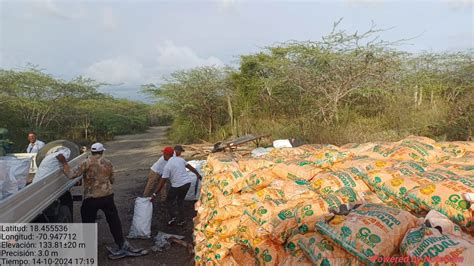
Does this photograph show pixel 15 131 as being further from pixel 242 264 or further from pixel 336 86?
pixel 242 264

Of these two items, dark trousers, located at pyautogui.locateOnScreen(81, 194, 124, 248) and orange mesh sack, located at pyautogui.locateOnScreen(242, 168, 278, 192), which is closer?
orange mesh sack, located at pyautogui.locateOnScreen(242, 168, 278, 192)

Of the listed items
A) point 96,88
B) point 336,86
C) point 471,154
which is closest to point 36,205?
point 471,154

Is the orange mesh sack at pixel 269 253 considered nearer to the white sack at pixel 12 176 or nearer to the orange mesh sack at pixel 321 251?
the orange mesh sack at pixel 321 251

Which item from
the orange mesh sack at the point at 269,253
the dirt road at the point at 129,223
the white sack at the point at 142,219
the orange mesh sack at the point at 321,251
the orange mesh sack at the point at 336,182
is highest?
the orange mesh sack at the point at 336,182

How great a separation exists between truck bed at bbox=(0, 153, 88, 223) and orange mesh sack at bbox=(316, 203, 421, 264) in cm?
230

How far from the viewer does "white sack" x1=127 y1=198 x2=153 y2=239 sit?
4840 mm

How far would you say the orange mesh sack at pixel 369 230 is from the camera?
2094 mm

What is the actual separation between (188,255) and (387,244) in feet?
9.35

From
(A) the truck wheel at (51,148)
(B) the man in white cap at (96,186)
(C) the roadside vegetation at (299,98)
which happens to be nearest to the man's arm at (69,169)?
(B) the man in white cap at (96,186)

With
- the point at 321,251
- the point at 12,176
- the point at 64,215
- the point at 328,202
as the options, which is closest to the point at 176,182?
the point at 64,215

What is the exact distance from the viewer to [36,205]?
3359mm

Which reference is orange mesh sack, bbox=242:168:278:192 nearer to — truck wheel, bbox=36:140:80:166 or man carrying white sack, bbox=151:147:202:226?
man carrying white sack, bbox=151:147:202:226
